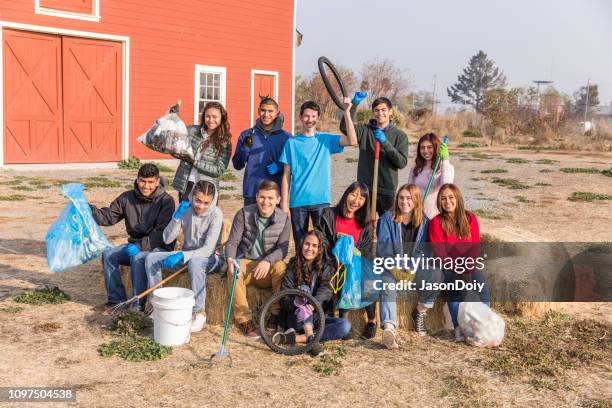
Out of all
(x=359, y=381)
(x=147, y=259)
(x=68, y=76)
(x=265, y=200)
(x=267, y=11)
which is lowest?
(x=359, y=381)

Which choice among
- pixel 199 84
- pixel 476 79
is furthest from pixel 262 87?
pixel 476 79

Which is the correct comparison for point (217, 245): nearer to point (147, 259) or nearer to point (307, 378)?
point (147, 259)

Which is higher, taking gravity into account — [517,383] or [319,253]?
[319,253]

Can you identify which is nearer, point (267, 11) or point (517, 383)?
point (517, 383)

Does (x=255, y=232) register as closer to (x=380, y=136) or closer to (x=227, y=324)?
(x=227, y=324)

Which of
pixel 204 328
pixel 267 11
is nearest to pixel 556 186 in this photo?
pixel 267 11

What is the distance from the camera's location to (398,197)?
513 cm

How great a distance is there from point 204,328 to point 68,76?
34.6ft

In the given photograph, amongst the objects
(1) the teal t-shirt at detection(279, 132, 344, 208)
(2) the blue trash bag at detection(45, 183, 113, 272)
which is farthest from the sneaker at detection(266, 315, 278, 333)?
(2) the blue trash bag at detection(45, 183, 113, 272)

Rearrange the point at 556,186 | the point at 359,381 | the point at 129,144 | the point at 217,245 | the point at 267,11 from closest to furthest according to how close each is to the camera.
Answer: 1. the point at 359,381
2. the point at 217,245
3. the point at 556,186
4. the point at 129,144
5. the point at 267,11

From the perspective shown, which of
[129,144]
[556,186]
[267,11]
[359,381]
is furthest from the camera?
[267,11]

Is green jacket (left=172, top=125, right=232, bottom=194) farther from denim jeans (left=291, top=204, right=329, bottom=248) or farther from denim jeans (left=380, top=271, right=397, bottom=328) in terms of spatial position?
denim jeans (left=380, top=271, right=397, bottom=328)

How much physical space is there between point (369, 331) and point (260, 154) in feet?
5.90

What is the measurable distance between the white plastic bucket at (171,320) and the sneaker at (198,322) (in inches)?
9.2
